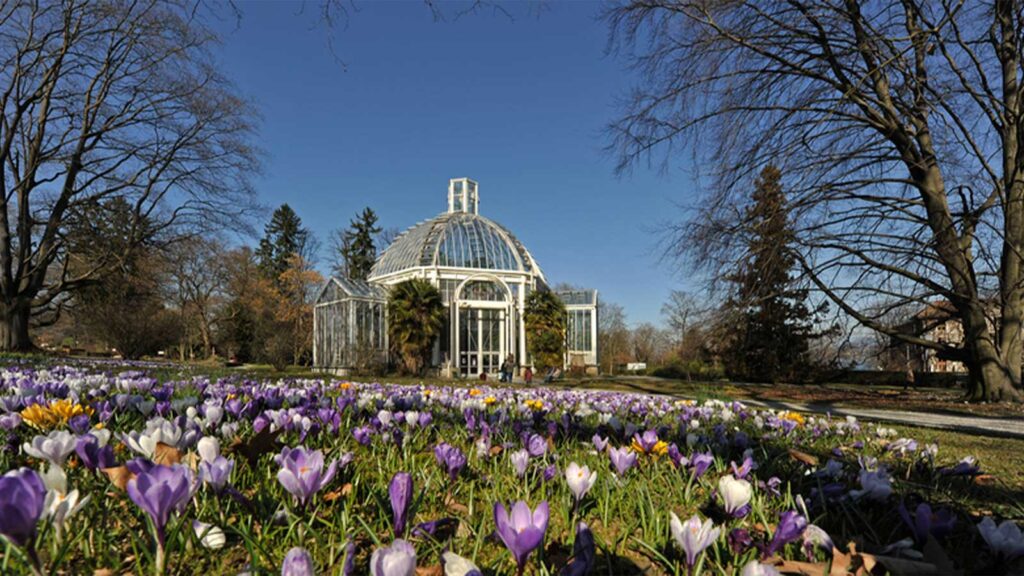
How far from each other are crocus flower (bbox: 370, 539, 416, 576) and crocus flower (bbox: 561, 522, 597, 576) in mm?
306

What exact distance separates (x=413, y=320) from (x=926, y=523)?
63.6ft

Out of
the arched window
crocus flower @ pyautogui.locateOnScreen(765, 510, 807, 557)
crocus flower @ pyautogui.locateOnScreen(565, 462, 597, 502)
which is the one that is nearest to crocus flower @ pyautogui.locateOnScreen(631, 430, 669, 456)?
crocus flower @ pyautogui.locateOnScreen(565, 462, 597, 502)

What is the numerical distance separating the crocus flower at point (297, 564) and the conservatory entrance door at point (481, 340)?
2203cm

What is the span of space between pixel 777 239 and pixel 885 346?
4396mm

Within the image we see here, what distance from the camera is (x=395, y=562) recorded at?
74 centimetres

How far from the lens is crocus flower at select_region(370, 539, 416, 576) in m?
0.74

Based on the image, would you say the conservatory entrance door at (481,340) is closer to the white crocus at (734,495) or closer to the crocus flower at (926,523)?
the white crocus at (734,495)

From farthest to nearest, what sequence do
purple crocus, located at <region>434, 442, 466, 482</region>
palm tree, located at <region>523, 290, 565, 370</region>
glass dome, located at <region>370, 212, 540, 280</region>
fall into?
glass dome, located at <region>370, 212, 540, 280</region> < palm tree, located at <region>523, 290, 565, 370</region> < purple crocus, located at <region>434, 442, 466, 482</region>

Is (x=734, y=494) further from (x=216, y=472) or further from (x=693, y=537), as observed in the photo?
(x=216, y=472)

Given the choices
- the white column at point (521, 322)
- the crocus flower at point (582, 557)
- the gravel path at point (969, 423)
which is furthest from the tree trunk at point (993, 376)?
the white column at point (521, 322)

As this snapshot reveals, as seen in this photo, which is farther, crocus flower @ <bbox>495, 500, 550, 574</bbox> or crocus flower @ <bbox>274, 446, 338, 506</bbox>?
crocus flower @ <bbox>274, 446, 338, 506</bbox>

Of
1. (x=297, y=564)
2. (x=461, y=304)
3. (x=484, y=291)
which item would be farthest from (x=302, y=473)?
(x=484, y=291)

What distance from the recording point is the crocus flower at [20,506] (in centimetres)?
76

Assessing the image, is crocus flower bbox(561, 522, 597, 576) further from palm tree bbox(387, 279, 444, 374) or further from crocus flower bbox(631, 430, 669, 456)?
palm tree bbox(387, 279, 444, 374)
